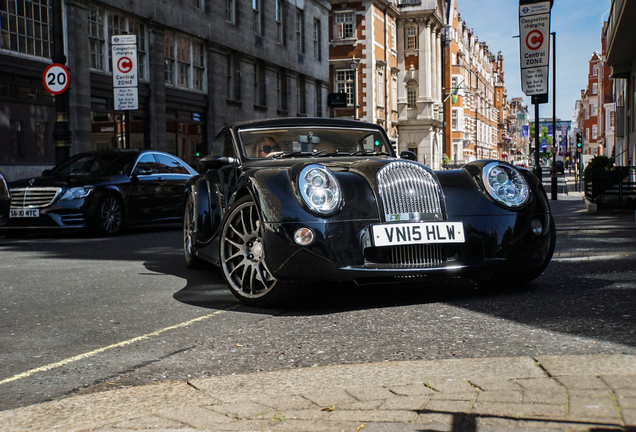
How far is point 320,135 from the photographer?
647 cm

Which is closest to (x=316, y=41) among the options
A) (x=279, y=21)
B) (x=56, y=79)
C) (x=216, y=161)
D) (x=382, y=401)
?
(x=279, y=21)

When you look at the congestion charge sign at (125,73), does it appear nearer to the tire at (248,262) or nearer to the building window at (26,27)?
the building window at (26,27)

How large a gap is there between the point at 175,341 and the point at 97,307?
1.33 metres

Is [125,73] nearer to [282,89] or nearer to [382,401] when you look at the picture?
[382,401]

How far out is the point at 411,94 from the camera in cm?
6681

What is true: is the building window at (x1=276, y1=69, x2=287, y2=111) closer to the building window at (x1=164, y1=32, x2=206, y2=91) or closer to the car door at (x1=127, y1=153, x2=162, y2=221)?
the building window at (x1=164, y1=32, x2=206, y2=91)

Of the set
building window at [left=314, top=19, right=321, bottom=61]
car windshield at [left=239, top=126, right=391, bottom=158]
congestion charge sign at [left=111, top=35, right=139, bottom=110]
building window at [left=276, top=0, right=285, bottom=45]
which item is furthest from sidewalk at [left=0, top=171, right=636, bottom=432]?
building window at [left=314, top=19, right=321, bottom=61]

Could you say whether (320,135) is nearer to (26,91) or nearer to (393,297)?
(393,297)

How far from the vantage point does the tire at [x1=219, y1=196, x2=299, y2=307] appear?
4.79 m

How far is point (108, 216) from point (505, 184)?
325 inches

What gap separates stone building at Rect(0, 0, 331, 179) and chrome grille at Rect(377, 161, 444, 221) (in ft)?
49.8

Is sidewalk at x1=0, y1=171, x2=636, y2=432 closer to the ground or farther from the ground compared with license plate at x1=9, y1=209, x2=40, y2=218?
closer to the ground

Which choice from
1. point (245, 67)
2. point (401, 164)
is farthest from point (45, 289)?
point (245, 67)

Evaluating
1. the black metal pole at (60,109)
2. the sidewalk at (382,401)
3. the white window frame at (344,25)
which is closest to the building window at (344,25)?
the white window frame at (344,25)
